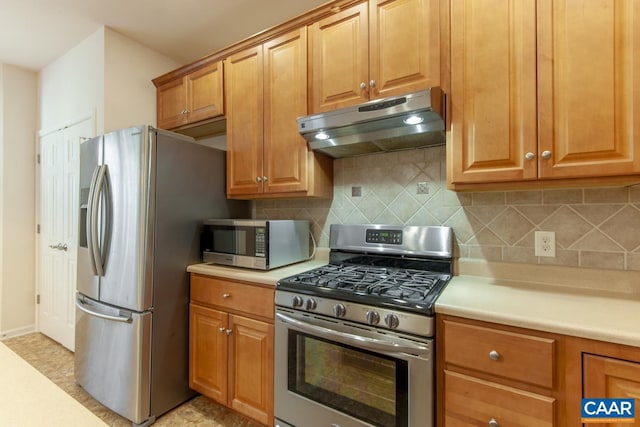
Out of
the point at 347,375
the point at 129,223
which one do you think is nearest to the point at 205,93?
the point at 129,223

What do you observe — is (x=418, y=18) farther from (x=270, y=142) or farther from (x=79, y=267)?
(x=79, y=267)

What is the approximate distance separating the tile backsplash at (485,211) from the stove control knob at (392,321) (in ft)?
2.29

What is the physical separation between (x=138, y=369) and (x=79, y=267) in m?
0.91

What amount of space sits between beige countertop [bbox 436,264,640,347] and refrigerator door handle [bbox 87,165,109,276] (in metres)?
1.99

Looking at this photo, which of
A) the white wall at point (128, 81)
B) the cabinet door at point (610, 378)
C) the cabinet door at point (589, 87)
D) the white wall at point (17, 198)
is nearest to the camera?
the cabinet door at point (610, 378)

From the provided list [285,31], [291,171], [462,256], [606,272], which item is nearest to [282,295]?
[291,171]

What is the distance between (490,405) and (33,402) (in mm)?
1637

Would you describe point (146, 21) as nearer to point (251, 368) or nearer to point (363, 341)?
point (251, 368)

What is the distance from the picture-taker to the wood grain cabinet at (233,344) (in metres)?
1.57

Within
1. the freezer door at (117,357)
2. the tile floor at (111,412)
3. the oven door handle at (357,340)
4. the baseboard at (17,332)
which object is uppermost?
the oven door handle at (357,340)

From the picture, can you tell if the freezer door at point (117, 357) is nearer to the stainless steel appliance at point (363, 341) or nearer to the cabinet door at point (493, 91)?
the stainless steel appliance at point (363, 341)

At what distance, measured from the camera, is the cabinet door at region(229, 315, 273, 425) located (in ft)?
5.10

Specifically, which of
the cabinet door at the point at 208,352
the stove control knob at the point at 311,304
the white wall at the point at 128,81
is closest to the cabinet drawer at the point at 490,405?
the stove control knob at the point at 311,304

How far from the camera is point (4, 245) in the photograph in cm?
290
